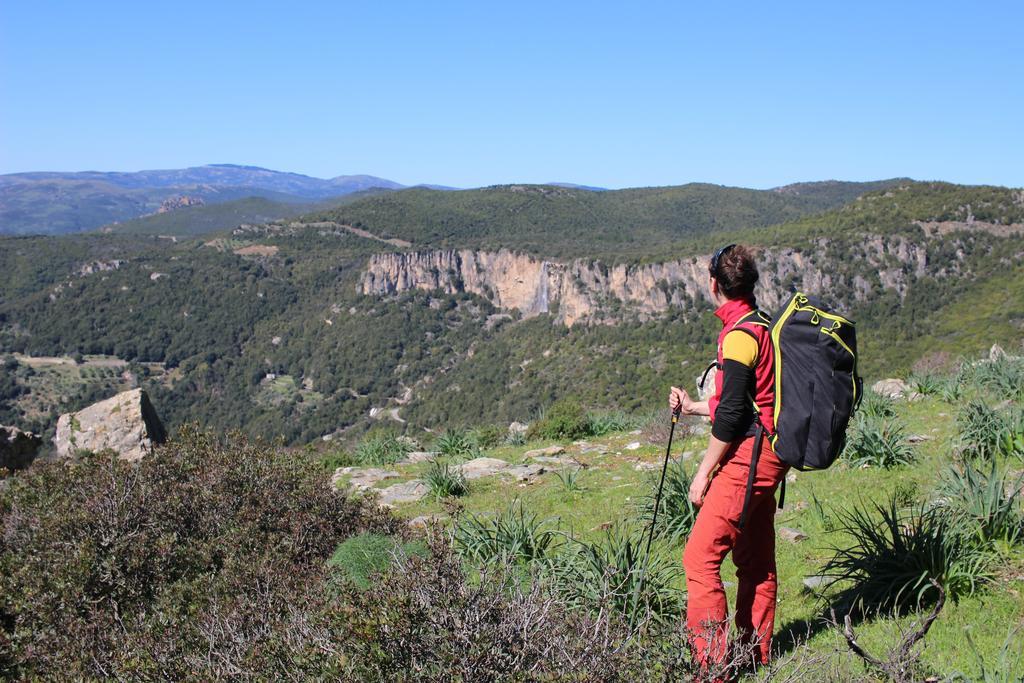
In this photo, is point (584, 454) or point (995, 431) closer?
point (995, 431)

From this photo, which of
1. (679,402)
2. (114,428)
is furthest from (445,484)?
(114,428)

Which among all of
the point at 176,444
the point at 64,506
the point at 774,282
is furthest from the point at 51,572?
the point at 774,282

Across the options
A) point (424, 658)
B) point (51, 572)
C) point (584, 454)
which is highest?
point (424, 658)

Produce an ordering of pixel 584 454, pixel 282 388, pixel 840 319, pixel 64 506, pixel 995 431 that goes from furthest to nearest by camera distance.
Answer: pixel 282 388 → pixel 584 454 → pixel 995 431 → pixel 64 506 → pixel 840 319

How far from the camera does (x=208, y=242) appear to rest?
4579 inches

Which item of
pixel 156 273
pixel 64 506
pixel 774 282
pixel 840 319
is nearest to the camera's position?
pixel 840 319

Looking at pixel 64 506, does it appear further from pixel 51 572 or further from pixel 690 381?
pixel 690 381

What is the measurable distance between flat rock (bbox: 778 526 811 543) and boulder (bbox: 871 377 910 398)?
5632mm

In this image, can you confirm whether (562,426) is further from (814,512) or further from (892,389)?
(814,512)

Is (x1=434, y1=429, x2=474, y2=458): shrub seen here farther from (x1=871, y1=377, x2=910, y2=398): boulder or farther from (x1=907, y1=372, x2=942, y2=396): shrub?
(x1=907, y1=372, x2=942, y2=396): shrub

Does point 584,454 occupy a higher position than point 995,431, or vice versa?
point 995,431

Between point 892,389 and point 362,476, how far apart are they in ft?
25.7

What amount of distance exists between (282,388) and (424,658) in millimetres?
87889

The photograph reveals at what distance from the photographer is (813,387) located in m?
2.88
